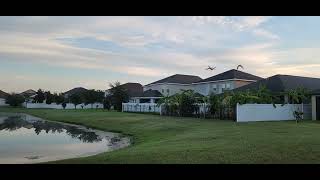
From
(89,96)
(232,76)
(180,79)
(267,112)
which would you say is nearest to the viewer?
(267,112)

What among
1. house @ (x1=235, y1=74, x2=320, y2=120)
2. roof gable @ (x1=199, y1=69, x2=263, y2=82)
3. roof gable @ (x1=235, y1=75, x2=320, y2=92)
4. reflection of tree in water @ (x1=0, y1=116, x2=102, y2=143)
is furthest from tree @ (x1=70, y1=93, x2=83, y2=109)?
reflection of tree in water @ (x1=0, y1=116, x2=102, y2=143)

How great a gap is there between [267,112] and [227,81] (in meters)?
18.1

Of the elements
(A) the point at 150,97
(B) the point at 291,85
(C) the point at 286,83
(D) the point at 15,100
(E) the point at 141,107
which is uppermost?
(C) the point at 286,83

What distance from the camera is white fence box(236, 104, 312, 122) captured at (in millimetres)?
24500

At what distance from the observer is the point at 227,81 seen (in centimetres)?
4344

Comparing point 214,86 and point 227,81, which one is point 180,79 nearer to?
point 214,86

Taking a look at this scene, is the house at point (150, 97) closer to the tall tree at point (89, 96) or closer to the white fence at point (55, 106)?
the tall tree at point (89, 96)

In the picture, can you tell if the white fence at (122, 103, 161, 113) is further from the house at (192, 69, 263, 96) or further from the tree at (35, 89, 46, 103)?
the tree at (35, 89, 46, 103)

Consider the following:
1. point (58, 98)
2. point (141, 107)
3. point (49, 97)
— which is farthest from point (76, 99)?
point (141, 107)

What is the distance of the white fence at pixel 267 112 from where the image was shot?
24.5 meters

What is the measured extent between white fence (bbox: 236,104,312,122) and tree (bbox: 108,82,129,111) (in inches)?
936

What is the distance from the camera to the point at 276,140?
12.5m
